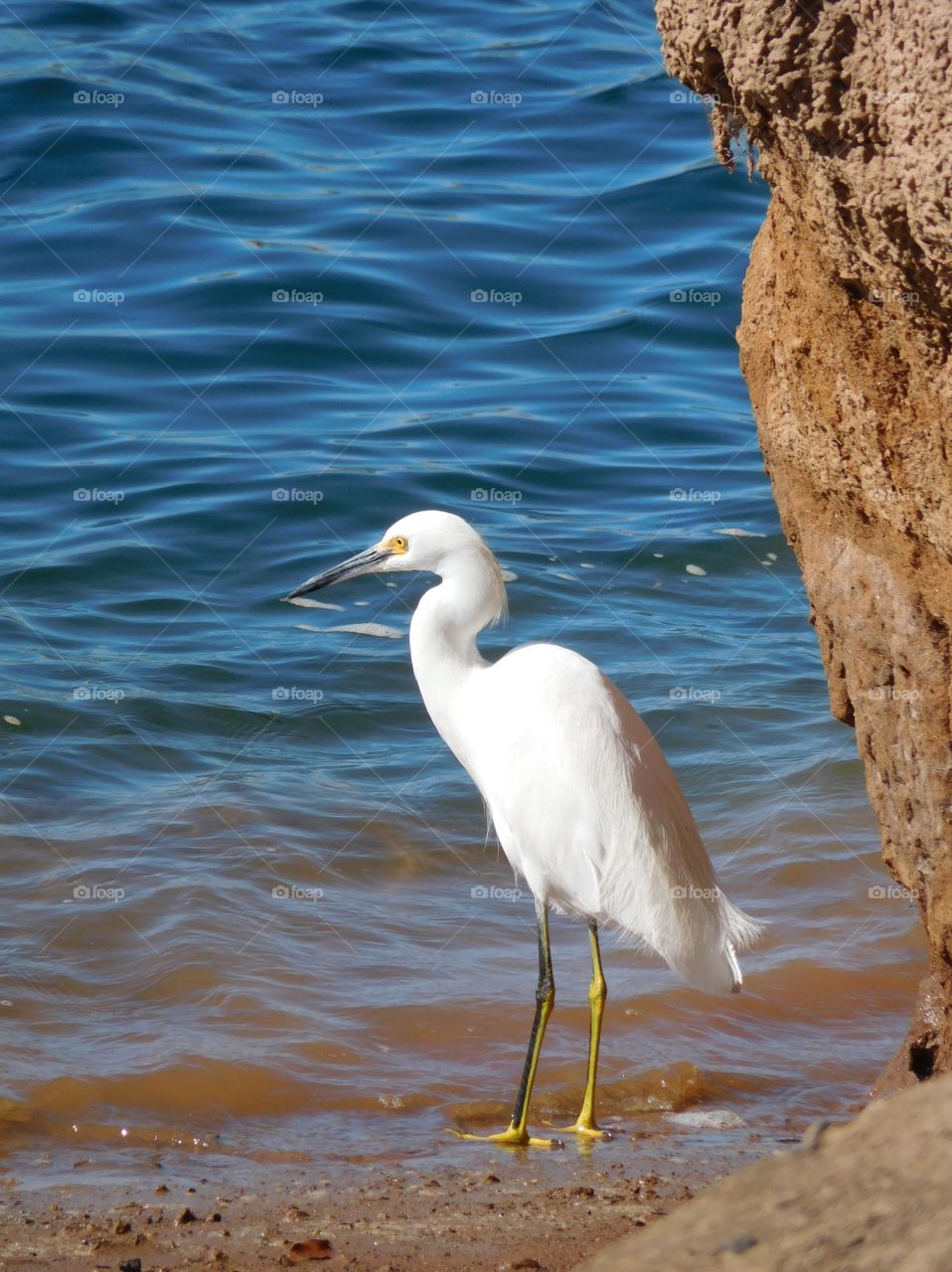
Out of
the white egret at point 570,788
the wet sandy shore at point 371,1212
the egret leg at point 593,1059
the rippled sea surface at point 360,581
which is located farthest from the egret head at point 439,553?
the wet sandy shore at point 371,1212

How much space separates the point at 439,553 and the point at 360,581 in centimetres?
→ 471

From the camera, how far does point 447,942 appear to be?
580 cm

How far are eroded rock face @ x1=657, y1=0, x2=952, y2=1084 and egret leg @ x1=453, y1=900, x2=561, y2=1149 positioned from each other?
1.03m

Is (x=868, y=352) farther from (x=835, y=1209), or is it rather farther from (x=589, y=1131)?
(x=589, y=1131)

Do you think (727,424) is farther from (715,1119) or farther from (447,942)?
(715,1119)

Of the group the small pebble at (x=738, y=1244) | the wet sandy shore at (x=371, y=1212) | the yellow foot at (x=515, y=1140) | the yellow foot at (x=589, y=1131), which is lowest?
the yellow foot at (x=589, y=1131)

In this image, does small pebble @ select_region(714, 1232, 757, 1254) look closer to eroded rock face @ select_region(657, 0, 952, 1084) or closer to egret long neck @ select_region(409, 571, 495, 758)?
eroded rock face @ select_region(657, 0, 952, 1084)

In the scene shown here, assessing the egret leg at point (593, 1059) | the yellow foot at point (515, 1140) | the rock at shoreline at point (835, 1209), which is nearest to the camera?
the rock at shoreline at point (835, 1209)

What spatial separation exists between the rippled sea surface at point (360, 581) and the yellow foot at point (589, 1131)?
223mm

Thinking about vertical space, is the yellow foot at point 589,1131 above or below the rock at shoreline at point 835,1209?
below

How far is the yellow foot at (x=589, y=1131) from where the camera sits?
4.46m

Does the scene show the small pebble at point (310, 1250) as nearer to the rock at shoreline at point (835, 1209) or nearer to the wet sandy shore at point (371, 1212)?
the wet sandy shore at point (371, 1212)

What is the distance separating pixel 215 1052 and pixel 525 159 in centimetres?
1277

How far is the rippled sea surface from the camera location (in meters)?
5.04
